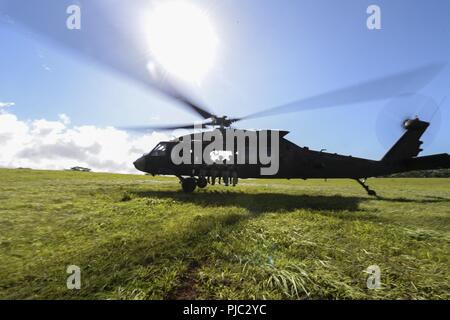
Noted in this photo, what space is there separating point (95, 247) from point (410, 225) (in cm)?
844

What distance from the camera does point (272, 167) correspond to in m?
16.5

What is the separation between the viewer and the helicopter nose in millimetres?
17391

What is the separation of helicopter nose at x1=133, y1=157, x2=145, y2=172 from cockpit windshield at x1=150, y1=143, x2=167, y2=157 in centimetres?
76

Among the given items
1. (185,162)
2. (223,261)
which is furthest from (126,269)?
(185,162)

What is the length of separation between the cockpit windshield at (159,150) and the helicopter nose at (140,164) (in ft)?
2.48

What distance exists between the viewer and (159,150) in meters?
17.3

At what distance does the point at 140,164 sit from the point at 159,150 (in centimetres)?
155

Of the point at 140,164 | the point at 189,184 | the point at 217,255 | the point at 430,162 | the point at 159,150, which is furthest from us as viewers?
the point at 140,164
